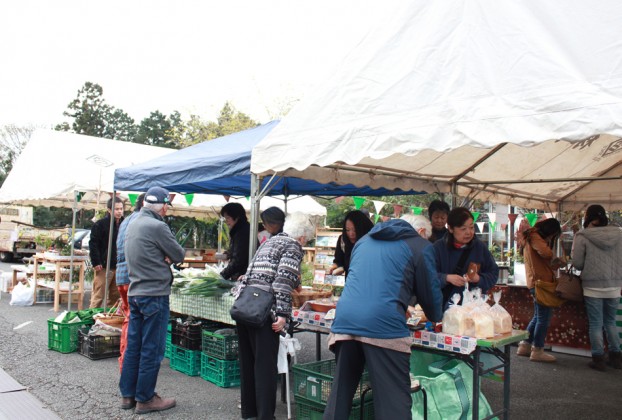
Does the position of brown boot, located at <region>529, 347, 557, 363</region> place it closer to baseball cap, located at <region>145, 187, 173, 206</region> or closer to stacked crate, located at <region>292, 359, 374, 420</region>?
stacked crate, located at <region>292, 359, 374, 420</region>

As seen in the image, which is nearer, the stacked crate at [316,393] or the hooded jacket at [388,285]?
the hooded jacket at [388,285]

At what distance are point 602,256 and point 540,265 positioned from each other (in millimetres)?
728

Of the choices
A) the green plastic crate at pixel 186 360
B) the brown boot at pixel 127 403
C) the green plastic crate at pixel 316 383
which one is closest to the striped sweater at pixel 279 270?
the green plastic crate at pixel 316 383

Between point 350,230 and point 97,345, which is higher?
point 350,230

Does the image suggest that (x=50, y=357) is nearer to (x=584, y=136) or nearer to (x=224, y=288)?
(x=224, y=288)

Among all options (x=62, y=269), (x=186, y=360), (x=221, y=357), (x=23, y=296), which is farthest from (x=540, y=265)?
(x=23, y=296)

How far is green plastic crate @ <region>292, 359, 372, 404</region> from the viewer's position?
3975 mm

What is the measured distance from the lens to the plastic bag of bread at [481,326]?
12.2 feet

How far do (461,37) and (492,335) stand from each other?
7.21ft

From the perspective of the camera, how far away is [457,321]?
3770 mm

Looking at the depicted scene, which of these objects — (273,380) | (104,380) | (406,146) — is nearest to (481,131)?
(406,146)

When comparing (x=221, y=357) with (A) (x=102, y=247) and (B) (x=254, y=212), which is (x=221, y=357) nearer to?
(B) (x=254, y=212)

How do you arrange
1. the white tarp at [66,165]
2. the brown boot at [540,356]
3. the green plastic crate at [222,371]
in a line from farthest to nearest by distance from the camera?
the white tarp at [66,165] → the brown boot at [540,356] → the green plastic crate at [222,371]

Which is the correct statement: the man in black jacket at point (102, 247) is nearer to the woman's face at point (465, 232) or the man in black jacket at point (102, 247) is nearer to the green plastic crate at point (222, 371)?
the green plastic crate at point (222, 371)
